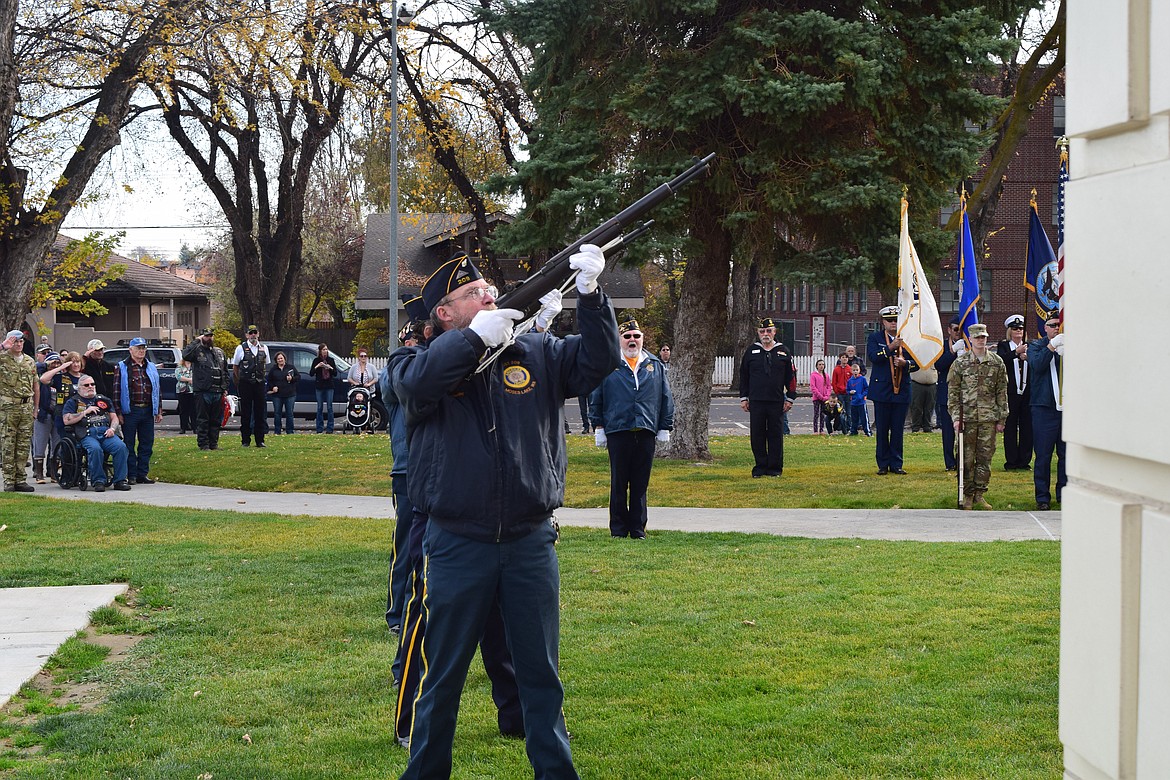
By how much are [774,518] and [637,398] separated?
2621 millimetres

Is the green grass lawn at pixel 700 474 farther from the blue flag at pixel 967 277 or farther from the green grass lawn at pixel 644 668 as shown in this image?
the green grass lawn at pixel 644 668

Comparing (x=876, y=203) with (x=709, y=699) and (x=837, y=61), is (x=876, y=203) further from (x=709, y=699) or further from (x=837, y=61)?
(x=709, y=699)

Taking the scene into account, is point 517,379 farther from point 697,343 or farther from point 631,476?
point 697,343

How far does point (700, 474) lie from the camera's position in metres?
17.2

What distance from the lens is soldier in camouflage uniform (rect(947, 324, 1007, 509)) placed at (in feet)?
43.4

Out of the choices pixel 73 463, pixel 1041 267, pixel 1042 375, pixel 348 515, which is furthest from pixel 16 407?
pixel 1041 267

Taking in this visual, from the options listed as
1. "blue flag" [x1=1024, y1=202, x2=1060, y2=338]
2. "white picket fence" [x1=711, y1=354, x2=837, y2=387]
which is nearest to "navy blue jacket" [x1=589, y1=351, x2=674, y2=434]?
"blue flag" [x1=1024, y1=202, x2=1060, y2=338]

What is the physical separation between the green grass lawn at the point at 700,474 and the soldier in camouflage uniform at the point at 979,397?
0.85m

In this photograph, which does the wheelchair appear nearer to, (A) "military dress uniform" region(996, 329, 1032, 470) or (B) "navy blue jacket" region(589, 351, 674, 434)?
(B) "navy blue jacket" region(589, 351, 674, 434)

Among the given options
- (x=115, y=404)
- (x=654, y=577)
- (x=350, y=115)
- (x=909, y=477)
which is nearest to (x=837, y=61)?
(x=909, y=477)

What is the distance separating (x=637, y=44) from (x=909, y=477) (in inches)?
289

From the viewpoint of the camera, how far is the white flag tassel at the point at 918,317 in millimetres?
14781

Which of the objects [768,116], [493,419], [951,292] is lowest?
[493,419]

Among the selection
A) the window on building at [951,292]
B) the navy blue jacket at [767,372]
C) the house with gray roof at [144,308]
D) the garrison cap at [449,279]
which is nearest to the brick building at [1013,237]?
the window on building at [951,292]
